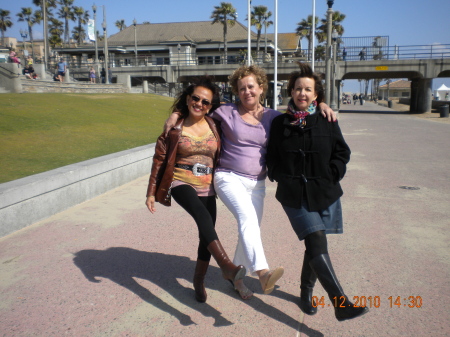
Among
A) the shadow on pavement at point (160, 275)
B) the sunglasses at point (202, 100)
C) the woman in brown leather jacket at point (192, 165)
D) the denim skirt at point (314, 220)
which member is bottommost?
the shadow on pavement at point (160, 275)

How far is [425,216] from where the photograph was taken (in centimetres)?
586

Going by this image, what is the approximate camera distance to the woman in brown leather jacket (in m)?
3.41

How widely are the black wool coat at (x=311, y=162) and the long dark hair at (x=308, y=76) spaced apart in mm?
243

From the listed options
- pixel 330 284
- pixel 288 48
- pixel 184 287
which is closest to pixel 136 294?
pixel 184 287

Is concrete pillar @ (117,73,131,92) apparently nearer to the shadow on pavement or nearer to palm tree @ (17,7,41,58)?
the shadow on pavement

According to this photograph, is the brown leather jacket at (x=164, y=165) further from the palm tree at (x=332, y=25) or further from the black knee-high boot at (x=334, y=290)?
the palm tree at (x=332, y=25)

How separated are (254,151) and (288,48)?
71.1 m

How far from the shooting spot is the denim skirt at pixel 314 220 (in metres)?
3.07

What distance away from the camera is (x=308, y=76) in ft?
10.8

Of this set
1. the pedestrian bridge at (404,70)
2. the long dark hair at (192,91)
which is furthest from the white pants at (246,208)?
the pedestrian bridge at (404,70)

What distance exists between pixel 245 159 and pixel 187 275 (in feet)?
4.38

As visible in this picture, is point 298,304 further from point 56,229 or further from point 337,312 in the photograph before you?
point 56,229

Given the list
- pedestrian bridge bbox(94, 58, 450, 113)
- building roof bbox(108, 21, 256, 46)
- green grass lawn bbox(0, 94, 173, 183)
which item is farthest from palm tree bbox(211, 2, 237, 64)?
green grass lawn bbox(0, 94, 173, 183)

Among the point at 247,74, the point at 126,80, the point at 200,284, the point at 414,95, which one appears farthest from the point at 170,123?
the point at 414,95
